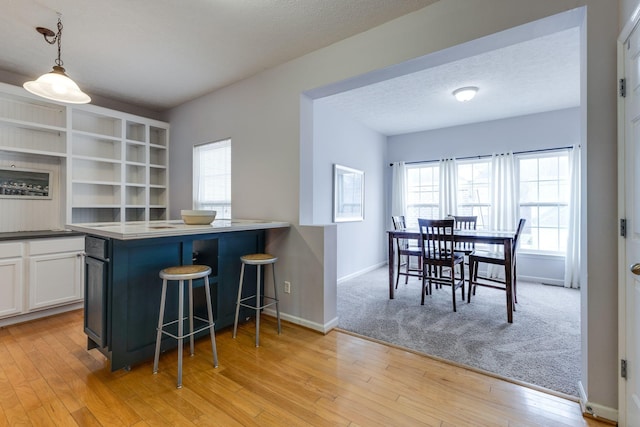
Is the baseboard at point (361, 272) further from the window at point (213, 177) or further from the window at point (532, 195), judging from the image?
the window at point (213, 177)

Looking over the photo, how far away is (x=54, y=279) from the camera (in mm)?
3008

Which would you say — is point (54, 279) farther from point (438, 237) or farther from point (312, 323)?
point (438, 237)

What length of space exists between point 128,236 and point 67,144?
8.39 feet

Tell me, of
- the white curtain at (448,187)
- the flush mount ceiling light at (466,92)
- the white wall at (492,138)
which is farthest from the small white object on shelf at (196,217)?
the white wall at (492,138)

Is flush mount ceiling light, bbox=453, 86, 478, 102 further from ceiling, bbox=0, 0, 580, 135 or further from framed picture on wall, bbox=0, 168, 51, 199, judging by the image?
framed picture on wall, bbox=0, 168, 51, 199

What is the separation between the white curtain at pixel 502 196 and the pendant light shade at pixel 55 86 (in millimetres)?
5427

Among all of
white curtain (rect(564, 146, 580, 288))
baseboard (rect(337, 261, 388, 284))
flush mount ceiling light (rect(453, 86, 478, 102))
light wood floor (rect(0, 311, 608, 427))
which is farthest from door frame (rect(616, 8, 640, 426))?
white curtain (rect(564, 146, 580, 288))

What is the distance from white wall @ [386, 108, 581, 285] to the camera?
4.32m

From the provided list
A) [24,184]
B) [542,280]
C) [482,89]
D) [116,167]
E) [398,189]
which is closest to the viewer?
[24,184]

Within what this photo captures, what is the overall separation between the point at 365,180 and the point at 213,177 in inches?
104

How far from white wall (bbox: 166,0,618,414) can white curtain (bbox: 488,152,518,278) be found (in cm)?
334

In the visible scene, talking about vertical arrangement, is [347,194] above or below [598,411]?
above

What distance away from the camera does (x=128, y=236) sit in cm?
175

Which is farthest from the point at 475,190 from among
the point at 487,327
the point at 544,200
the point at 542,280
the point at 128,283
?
the point at 128,283
